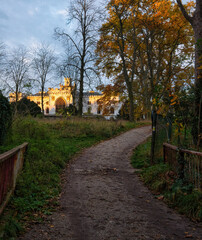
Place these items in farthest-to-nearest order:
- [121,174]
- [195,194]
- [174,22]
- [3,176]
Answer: [174,22] < [121,174] < [195,194] < [3,176]

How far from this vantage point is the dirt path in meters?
3.48

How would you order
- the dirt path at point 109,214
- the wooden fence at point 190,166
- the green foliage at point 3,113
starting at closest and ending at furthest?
A: the dirt path at point 109,214, the wooden fence at point 190,166, the green foliage at point 3,113

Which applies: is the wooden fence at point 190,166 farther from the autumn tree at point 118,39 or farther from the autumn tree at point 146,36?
the autumn tree at point 118,39

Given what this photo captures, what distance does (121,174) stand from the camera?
7.66 m

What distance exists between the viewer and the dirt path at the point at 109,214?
137 inches

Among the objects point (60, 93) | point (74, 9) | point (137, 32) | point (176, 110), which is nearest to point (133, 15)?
point (137, 32)

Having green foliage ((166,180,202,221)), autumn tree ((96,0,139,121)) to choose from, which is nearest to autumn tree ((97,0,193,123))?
autumn tree ((96,0,139,121))

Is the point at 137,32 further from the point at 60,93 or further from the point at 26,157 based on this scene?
the point at 60,93

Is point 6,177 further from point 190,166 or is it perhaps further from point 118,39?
point 118,39

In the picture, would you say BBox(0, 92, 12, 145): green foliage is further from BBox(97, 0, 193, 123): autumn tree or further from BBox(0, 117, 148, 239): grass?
BBox(97, 0, 193, 123): autumn tree

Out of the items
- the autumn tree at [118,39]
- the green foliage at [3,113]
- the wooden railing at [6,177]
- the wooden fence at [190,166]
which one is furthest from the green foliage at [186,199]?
the autumn tree at [118,39]

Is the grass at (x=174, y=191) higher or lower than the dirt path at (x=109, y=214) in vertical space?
higher

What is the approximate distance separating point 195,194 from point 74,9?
23.7 m

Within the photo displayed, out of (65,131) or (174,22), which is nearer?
(65,131)
